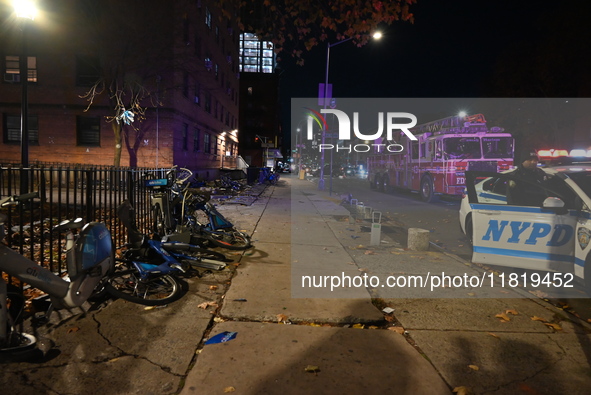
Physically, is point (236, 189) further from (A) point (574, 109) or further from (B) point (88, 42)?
(A) point (574, 109)

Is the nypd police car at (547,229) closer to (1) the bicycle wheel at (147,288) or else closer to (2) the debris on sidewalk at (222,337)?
(2) the debris on sidewalk at (222,337)

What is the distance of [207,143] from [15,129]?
41.0 feet

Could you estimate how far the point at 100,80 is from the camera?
18.9 meters

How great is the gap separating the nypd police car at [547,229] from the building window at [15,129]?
23.8 metres

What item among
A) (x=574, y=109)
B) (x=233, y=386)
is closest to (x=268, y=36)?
(x=233, y=386)

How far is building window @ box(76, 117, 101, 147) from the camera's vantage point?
2111cm

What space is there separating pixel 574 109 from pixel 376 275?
3169cm

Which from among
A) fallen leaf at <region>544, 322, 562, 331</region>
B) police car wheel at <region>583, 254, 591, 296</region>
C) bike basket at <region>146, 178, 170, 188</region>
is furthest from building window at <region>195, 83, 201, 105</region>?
fallen leaf at <region>544, 322, 562, 331</region>

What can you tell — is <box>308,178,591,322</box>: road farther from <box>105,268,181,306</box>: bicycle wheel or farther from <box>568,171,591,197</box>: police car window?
<box>105,268,181,306</box>: bicycle wheel

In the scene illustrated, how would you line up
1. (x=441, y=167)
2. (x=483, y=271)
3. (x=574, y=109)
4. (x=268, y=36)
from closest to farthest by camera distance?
(x=483, y=271)
(x=268, y=36)
(x=441, y=167)
(x=574, y=109)

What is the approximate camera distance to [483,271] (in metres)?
6.10

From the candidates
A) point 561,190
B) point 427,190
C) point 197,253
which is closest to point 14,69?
point 197,253

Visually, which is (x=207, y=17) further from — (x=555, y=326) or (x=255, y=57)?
(x=255, y=57)

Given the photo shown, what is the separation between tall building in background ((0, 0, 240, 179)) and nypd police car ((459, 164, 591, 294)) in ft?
58.9
